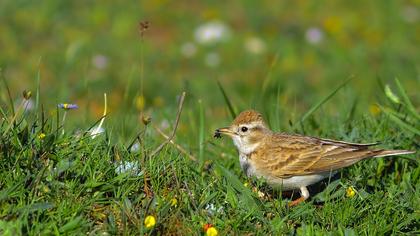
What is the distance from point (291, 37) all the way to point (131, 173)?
8.01 m

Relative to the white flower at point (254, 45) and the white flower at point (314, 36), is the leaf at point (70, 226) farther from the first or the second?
the white flower at point (314, 36)

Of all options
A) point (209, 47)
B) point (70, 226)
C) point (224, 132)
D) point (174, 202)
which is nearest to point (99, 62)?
point (209, 47)

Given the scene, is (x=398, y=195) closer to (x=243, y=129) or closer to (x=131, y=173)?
(x=243, y=129)

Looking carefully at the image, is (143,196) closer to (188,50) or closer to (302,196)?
(302,196)

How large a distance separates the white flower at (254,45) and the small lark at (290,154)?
618 centimetres

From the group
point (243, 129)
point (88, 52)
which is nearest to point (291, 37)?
point (88, 52)

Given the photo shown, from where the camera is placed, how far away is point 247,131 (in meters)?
6.34

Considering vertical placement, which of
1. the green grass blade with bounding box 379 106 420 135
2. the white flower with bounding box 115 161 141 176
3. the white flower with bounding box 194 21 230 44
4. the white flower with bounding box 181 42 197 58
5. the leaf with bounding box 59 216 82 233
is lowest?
the white flower with bounding box 181 42 197 58

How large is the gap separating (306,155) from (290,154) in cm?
13

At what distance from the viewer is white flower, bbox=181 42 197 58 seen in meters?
12.3

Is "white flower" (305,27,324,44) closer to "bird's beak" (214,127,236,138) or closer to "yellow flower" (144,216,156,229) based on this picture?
"bird's beak" (214,127,236,138)

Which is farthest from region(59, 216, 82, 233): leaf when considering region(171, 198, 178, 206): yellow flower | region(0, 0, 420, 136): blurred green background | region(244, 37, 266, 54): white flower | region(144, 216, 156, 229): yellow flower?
region(244, 37, 266, 54): white flower

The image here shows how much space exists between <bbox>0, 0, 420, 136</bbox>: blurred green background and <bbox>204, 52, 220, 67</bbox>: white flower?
2 cm

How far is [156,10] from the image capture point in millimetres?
13328
